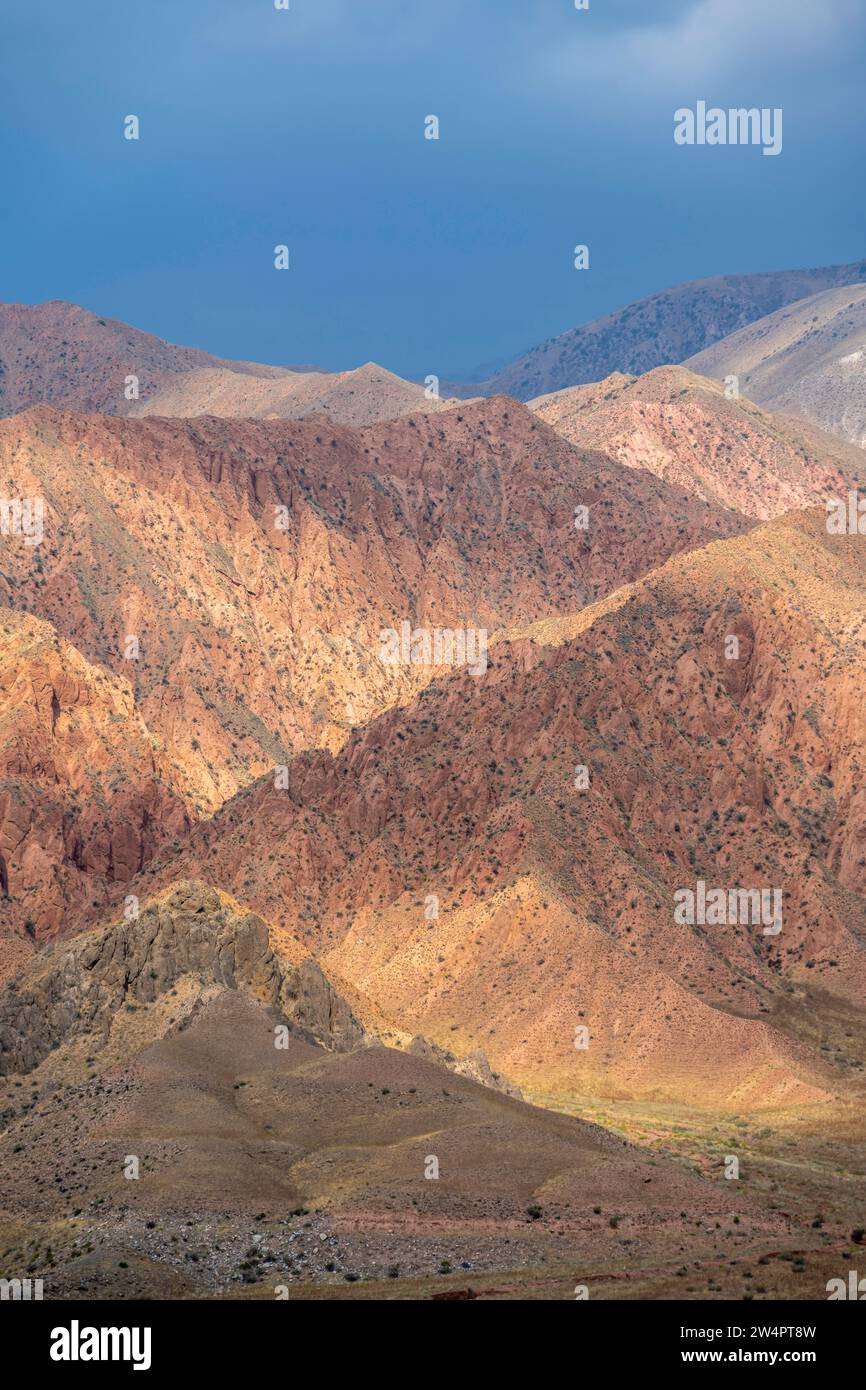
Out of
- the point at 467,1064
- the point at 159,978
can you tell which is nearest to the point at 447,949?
the point at 467,1064

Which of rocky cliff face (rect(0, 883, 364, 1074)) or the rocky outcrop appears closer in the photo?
rocky cliff face (rect(0, 883, 364, 1074))

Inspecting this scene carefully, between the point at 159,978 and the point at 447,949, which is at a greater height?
the point at 447,949

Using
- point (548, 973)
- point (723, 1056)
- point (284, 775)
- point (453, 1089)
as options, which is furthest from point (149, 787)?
point (453, 1089)

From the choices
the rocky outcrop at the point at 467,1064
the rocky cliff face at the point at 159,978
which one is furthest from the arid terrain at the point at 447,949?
the rocky outcrop at the point at 467,1064

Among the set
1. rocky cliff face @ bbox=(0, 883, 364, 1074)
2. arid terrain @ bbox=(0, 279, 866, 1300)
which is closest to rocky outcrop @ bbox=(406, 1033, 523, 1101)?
arid terrain @ bbox=(0, 279, 866, 1300)

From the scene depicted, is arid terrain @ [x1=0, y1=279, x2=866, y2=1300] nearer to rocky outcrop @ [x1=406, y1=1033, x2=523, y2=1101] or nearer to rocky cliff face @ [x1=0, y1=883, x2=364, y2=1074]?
rocky cliff face @ [x1=0, y1=883, x2=364, y2=1074]

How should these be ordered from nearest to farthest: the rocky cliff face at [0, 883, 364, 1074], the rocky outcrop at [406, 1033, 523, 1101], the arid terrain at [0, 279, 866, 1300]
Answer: the arid terrain at [0, 279, 866, 1300], the rocky cliff face at [0, 883, 364, 1074], the rocky outcrop at [406, 1033, 523, 1101]

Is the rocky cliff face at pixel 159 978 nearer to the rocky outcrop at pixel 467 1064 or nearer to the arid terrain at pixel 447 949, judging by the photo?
the arid terrain at pixel 447 949

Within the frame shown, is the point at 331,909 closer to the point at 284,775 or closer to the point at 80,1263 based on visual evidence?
the point at 284,775

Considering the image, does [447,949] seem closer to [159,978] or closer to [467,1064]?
[467,1064]
